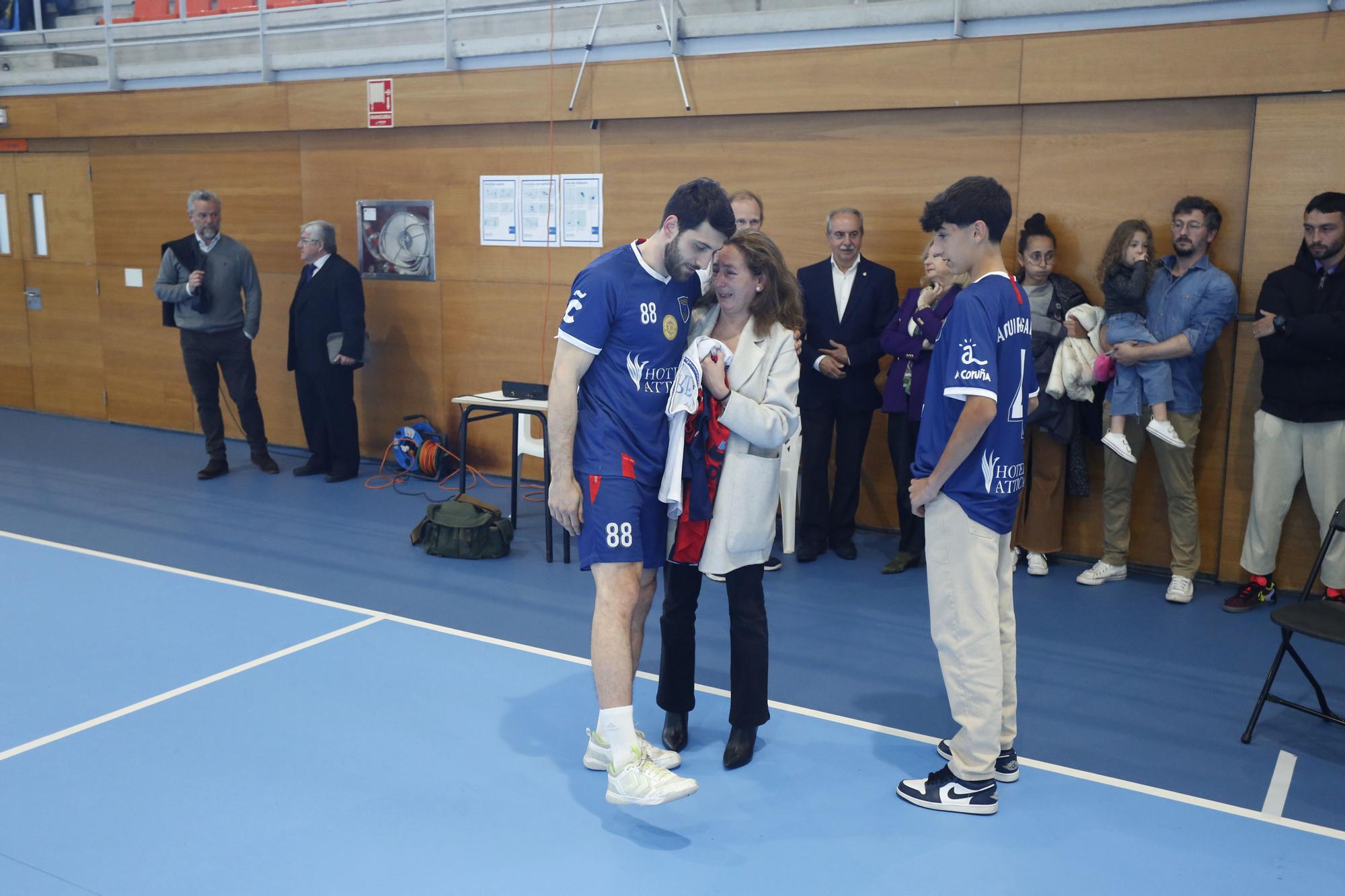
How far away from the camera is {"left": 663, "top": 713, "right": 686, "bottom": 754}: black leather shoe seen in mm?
3695

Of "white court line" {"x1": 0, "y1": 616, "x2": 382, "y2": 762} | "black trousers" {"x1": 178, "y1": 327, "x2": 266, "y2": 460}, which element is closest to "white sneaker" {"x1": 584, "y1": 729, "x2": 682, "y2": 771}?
"white court line" {"x1": 0, "y1": 616, "x2": 382, "y2": 762}

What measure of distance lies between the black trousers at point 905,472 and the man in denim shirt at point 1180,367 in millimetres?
855

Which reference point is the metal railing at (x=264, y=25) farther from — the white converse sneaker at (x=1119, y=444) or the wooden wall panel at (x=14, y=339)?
the white converse sneaker at (x=1119, y=444)

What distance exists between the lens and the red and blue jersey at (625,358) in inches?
125

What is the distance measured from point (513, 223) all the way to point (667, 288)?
4.69m

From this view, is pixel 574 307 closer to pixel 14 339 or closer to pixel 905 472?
pixel 905 472

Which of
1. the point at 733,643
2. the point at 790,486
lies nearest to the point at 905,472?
the point at 790,486

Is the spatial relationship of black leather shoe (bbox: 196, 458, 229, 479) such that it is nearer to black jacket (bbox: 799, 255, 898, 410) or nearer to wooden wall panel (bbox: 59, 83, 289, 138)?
wooden wall panel (bbox: 59, 83, 289, 138)

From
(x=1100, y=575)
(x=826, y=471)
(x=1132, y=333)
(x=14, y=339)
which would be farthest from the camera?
(x=14, y=339)

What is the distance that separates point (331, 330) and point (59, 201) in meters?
4.18

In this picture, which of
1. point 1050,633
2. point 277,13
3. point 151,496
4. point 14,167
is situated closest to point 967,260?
point 1050,633

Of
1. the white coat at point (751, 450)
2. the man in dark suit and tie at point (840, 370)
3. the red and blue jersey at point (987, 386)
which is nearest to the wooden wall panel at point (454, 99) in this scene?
the man in dark suit and tie at point (840, 370)

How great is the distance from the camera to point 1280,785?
11.6 ft

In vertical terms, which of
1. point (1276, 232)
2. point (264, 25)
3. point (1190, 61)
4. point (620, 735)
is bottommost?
point (620, 735)
